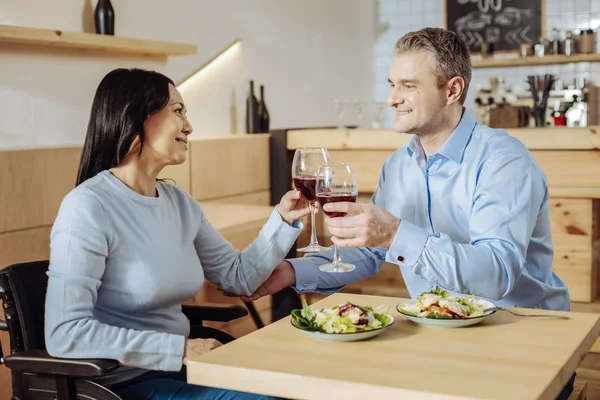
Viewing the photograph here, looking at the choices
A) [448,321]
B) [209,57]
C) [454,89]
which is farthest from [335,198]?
[209,57]

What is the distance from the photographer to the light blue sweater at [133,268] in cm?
186

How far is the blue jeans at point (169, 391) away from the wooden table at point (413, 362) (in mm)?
249

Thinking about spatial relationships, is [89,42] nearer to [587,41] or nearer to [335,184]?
[335,184]

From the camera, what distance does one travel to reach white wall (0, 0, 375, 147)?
3594 mm

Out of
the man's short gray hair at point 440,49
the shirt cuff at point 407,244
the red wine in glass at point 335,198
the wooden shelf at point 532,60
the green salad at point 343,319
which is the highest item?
the wooden shelf at point 532,60

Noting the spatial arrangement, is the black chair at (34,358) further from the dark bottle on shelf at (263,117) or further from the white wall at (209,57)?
the dark bottle on shelf at (263,117)

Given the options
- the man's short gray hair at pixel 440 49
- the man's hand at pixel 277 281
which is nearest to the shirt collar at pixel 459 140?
the man's short gray hair at pixel 440 49

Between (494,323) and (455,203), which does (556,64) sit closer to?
(455,203)

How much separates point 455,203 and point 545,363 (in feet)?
2.78

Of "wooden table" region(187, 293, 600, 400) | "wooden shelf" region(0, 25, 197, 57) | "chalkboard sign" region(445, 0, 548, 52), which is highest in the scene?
"chalkboard sign" region(445, 0, 548, 52)

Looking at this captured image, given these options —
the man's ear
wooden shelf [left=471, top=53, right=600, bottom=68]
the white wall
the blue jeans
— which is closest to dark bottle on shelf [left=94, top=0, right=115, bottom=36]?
the white wall

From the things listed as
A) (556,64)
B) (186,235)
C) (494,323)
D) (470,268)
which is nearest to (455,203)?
(470,268)

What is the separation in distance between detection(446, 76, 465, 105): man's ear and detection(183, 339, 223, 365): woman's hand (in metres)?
0.98

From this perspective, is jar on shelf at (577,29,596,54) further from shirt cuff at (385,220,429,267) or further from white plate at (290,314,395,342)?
white plate at (290,314,395,342)
